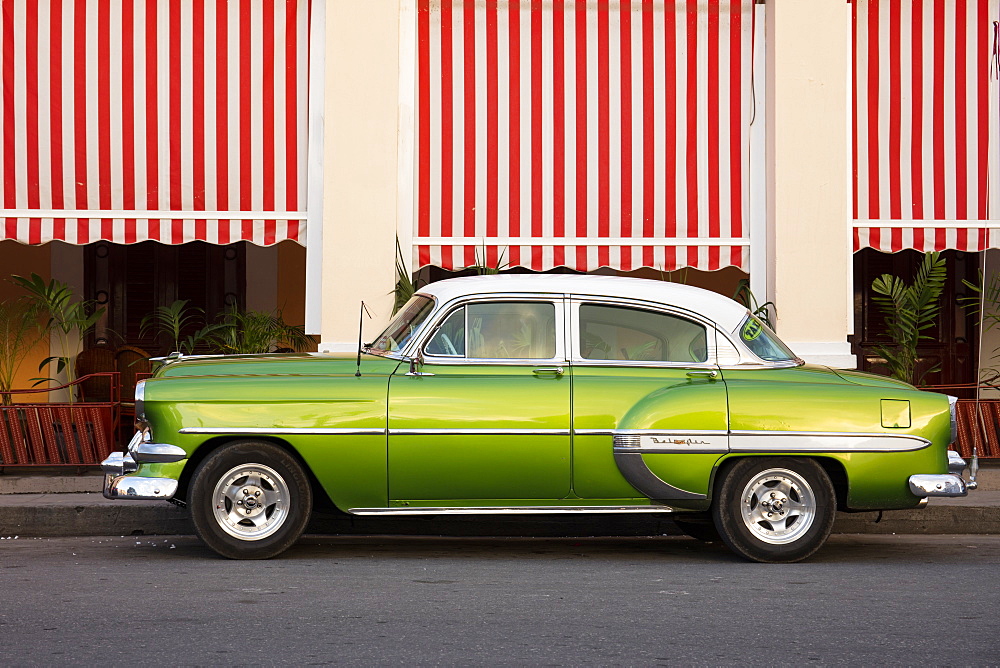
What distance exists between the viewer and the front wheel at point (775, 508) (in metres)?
7.32

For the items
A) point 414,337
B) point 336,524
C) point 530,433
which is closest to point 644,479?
point 530,433

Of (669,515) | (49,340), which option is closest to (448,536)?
(669,515)

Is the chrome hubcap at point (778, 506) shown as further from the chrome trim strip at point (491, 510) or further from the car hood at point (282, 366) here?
the car hood at point (282, 366)

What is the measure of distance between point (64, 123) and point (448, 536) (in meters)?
5.17

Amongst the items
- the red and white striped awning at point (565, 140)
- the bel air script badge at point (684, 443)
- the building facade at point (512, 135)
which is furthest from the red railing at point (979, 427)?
the bel air script badge at point (684, 443)

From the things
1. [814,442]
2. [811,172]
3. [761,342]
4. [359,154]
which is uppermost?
[359,154]

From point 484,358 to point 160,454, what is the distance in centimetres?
183

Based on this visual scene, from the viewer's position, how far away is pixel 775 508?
24.3 ft

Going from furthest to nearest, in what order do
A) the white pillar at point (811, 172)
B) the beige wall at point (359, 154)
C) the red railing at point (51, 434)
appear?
the white pillar at point (811, 172)
the beige wall at point (359, 154)
the red railing at point (51, 434)

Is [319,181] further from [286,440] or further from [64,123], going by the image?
[286,440]

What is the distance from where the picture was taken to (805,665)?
4.78 meters

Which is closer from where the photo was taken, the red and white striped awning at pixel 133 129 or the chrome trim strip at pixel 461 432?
the chrome trim strip at pixel 461 432

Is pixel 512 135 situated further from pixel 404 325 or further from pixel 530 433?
pixel 530 433

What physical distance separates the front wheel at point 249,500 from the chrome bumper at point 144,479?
15 centimetres
